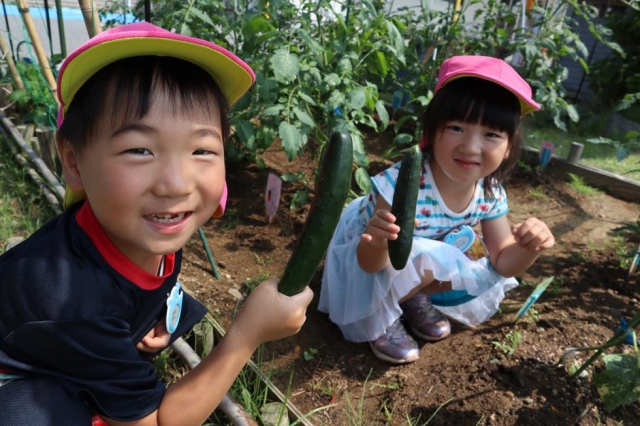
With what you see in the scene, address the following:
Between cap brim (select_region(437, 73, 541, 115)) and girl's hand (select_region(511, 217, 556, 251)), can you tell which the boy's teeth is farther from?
girl's hand (select_region(511, 217, 556, 251))

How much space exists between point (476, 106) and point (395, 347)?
106cm

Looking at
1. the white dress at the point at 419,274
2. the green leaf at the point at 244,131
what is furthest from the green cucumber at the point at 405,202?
the green leaf at the point at 244,131

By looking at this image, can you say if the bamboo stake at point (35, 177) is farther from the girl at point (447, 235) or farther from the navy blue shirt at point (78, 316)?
the navy blue shirt at point (78, 316)

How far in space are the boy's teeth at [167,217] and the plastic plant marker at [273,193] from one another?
64.0 inches

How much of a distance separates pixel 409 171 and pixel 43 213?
225 cm

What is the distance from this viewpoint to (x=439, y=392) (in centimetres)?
210

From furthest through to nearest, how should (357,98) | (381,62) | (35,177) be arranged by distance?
1. (35,177)
2. (381,62)
3. (357,98)

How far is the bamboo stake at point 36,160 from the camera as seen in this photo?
2.89 meters

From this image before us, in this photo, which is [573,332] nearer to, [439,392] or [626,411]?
[626,411]

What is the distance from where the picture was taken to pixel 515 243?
2.35m

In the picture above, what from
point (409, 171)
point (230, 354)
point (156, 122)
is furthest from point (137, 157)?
point (409, 171)

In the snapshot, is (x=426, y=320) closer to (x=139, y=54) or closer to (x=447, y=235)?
(x=447, y=235)

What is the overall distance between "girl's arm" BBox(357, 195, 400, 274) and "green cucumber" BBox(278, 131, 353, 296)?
581mm

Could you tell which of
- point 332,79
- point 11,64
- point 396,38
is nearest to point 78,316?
point 332,79
